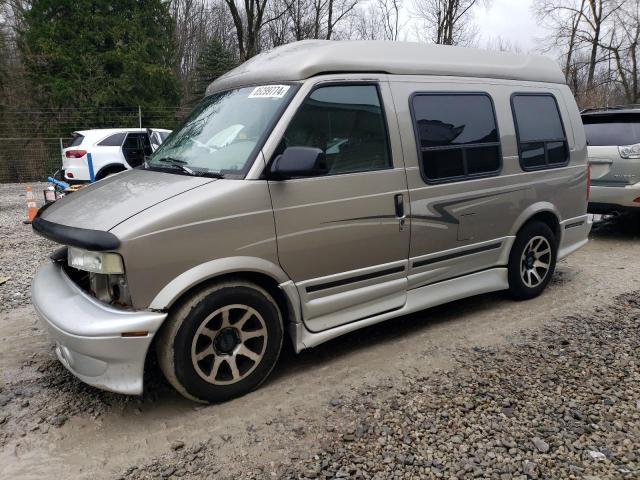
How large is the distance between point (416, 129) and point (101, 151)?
1140cm

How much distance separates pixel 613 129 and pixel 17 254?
8.82 meters

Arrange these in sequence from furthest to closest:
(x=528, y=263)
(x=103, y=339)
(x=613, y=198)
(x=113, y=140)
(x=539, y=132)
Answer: (x=113, y=140), (x=613, y=198), (x=528, y=263), (x=539, y=132), (x=103, y=339)

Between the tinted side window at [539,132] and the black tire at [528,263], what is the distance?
62 cm

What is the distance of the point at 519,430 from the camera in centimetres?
292

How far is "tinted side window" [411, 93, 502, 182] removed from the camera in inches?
160

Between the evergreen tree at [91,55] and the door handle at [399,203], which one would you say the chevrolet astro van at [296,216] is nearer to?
the door handle at [399,203]

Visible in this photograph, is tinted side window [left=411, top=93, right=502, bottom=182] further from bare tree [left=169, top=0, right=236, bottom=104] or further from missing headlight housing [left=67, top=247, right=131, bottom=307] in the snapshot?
bare tree [left=169, top=0, right=236, bottom=104]

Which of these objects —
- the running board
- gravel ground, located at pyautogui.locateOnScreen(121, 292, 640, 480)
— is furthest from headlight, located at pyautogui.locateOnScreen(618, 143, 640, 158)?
gravel ground, located at pyautogui.locateOnScreen(121, 292, 640, 480)

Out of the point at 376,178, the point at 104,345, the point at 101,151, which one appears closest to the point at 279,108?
the point at 376,178

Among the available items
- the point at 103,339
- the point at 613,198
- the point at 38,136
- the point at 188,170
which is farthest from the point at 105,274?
the point at 38,136

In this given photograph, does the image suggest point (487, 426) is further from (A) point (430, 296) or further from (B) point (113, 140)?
(B) point (113, 140)

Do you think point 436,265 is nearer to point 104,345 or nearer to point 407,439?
point 407,439

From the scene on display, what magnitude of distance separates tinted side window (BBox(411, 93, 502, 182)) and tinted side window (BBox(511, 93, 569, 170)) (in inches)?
14.5

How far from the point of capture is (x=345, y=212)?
141 inches
